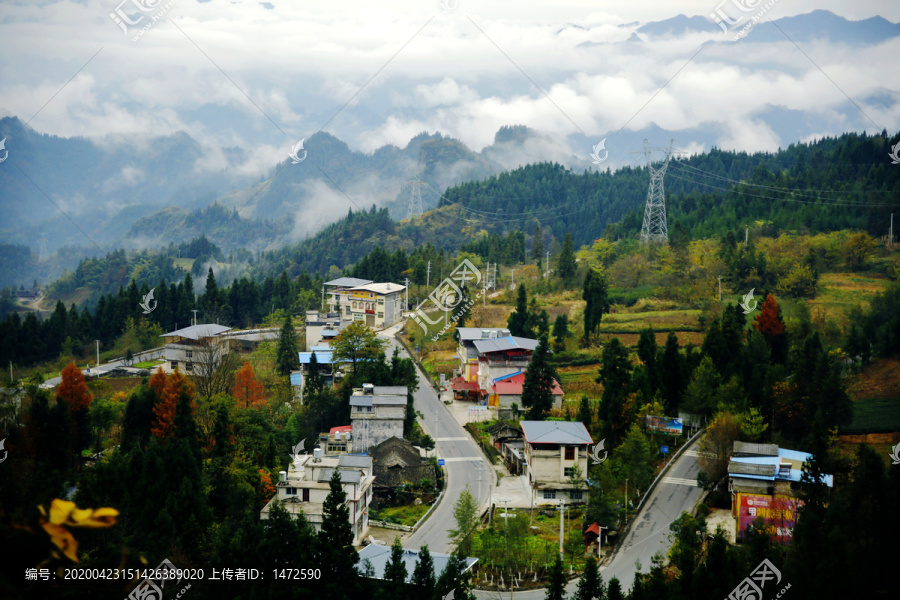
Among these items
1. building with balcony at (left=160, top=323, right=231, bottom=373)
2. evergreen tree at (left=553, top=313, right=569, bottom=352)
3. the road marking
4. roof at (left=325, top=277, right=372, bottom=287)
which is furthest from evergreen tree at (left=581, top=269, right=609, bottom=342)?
building with balcony at (left=160, top=323, right=231, bottom=373)

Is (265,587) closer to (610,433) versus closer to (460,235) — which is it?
(610,433)

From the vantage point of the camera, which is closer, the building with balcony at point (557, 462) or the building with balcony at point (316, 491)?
the building with balcony at point (316, 491)

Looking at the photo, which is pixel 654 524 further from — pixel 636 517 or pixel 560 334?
pixel 560 334

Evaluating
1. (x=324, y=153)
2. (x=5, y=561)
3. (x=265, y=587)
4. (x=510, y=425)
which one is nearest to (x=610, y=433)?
(x=510, y=425)

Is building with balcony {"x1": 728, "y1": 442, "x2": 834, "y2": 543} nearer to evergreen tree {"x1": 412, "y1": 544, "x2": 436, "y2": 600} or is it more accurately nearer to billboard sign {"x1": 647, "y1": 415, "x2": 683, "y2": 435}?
billboard sign {"x1": 647, "y1": 415, "x2": 683, "y2": 435}

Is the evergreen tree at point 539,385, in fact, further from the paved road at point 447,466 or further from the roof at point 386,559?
the roof at point 386,559

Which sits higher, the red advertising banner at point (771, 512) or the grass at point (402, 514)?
the red advertising banner at point (771, 512)

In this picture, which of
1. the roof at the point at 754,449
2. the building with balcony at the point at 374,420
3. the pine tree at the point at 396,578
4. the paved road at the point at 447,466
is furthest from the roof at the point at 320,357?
the roof at the point at 754,449
